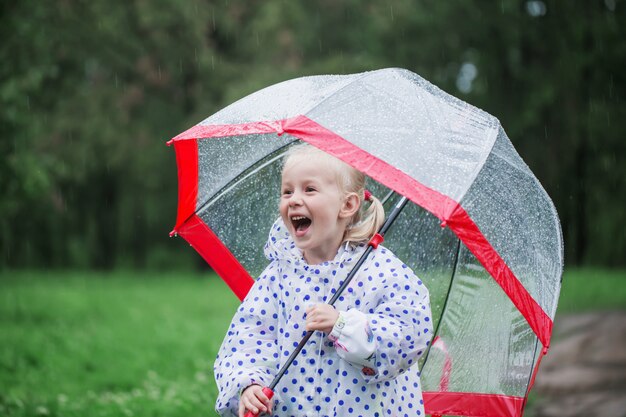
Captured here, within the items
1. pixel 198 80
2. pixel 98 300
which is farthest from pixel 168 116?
pixel 98 300

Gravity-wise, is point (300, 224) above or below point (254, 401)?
above

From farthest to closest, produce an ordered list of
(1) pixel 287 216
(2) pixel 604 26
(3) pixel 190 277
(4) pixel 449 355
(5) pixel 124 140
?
(5) pixel 124 140
(3) pixel 190 277
(2) pixel 604 26
(4) pixel 449 355
(1) pixel 287 216

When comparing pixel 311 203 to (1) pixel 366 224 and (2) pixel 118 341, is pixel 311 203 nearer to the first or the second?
(1) pixel 366 224

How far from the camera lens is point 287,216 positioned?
3029 mm

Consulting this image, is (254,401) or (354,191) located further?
(354,191)

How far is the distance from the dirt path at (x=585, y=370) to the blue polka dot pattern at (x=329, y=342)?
11.2 ft

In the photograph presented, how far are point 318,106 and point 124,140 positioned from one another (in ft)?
58.6

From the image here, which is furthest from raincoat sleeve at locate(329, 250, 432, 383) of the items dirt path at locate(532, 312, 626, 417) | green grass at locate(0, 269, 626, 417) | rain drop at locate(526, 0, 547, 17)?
rain drop at locate(526, 0, 547, 17)

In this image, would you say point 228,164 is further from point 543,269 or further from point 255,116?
point 543,269

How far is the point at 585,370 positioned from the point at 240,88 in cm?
1281

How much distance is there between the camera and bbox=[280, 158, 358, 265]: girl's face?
9.85 feet

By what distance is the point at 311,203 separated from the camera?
118 inches

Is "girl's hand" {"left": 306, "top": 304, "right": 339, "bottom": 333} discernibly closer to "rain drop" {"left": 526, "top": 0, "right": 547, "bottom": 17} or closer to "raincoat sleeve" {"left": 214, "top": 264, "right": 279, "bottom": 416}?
"raincoat sleeve" {"left": 214, "top": 264, "right": 279, "bottom": 416}

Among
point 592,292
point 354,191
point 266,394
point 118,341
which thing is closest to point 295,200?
point 354,191
